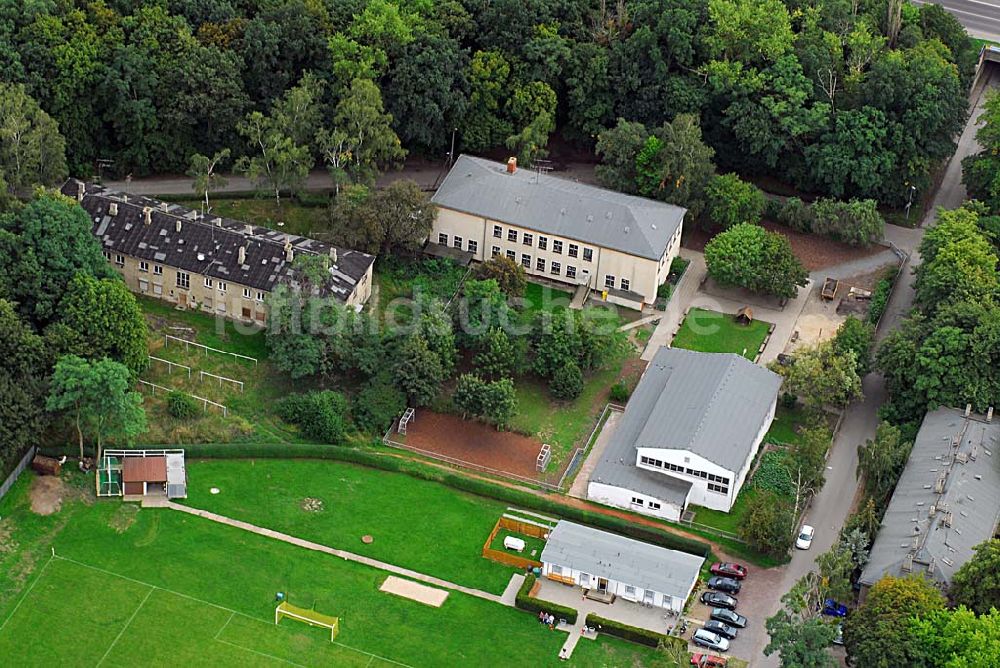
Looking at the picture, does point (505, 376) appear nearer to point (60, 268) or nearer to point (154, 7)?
point (60, 268)

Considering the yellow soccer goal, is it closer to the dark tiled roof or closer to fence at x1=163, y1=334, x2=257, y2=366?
fence at x1=163, y1=334, x2=257, y2=366

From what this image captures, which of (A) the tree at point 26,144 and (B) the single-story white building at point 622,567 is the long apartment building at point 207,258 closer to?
(A) the tree at point 26,144

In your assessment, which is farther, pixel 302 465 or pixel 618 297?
pixel 618 297

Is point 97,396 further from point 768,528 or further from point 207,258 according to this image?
point 768,528

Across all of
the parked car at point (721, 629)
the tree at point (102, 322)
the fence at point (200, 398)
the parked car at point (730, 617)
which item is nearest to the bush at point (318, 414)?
the fence at point (200, 398)

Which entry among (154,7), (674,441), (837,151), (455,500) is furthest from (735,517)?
(154,7)

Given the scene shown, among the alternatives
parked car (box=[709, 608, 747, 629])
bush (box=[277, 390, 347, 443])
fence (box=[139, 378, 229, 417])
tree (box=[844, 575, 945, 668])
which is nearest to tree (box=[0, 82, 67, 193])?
fence (box=[139, 378, 229, 417])
